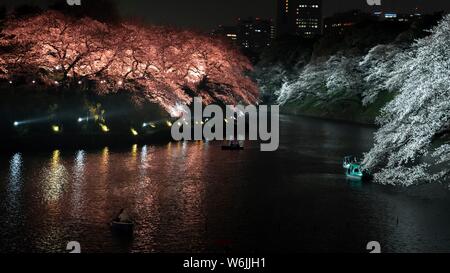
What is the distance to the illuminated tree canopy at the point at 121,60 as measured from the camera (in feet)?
146

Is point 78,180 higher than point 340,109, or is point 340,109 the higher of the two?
point 340,109

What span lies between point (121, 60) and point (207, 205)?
28.5m

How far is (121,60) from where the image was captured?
49688 mm

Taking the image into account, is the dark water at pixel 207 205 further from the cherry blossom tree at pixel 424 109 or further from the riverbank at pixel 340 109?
the riverbank at pixel 340 109

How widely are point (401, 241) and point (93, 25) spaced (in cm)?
3568

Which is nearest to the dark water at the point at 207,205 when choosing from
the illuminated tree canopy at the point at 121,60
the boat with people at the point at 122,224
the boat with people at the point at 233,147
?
the boat with people at the point at 122,224

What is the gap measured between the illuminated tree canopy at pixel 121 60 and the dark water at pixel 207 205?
1093cm

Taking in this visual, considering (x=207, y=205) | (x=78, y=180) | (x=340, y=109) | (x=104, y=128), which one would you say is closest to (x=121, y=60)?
(x=104, y=128)

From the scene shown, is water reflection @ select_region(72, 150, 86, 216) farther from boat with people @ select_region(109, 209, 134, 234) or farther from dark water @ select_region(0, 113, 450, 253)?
boat with people @ select_region(109, 209, 134, 234)

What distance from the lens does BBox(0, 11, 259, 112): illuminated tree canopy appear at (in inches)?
1756

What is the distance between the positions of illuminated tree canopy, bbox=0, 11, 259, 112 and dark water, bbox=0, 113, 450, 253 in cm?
1093

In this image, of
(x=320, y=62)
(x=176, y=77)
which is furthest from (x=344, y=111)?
(x=176, y=77)

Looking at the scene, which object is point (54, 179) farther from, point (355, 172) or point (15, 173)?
point (355, 172)
